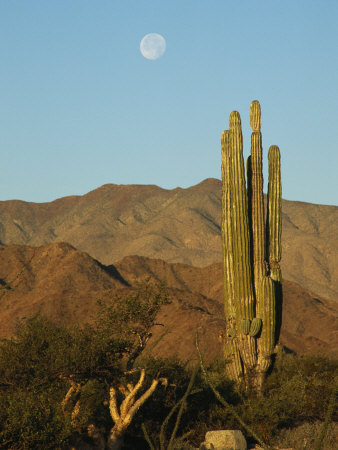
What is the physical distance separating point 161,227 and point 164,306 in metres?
67.2

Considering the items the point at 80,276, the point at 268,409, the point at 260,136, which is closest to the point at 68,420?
the point at 268,409

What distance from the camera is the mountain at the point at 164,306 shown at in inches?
1283

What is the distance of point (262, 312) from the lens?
1505 centimetres

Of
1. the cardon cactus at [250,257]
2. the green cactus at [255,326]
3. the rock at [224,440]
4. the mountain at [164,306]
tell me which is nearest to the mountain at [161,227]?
the mountain at [164,306]

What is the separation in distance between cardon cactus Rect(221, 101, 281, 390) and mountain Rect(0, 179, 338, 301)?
2434 inches

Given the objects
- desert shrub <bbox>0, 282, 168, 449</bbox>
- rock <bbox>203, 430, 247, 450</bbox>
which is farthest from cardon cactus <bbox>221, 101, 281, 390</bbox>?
rock <bbox>203, 430, 247, 450</bbox>

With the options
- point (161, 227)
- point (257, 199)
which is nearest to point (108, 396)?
point (257, 199)

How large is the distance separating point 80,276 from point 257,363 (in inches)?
1433

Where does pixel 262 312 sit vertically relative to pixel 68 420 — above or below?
above

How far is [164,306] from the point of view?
119 feet

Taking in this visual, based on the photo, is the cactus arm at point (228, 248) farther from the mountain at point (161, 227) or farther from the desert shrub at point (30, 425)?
the mountain at point (161, 227)

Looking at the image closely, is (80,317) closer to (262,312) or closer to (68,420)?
(262,312)

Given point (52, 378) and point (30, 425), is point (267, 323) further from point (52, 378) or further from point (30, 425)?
point (30, 425)

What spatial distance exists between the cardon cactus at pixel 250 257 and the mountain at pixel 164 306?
44.7 feet
